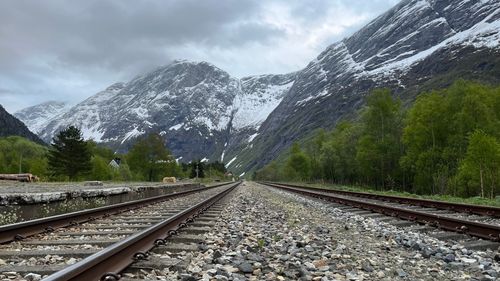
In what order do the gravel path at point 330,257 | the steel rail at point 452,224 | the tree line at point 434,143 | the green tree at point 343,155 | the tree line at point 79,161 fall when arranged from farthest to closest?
1. the tree line at point 79,161
2. the green tree at point 343,155
3. the tree line at point 434,143
4. the steel rail at point 452,224
5. the gravel path at point 330,257

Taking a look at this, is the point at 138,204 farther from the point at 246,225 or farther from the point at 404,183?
the point at 404,183

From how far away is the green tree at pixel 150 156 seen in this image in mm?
87250

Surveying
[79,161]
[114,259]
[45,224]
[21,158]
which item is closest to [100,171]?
[79,161]

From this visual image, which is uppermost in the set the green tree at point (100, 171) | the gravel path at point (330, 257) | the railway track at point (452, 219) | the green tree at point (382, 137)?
the green tree at point (382, 137)

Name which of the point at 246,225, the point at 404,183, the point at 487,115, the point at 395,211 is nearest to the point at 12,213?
the point at 246,225

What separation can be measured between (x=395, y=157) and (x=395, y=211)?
48571 mm

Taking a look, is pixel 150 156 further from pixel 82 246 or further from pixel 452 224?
pixel 82 246

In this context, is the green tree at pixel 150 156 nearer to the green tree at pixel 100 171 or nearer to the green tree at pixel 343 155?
the green tree at pixel 100 171

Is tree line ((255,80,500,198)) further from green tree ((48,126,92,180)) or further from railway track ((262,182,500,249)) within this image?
green tree ((48,126,92,180))

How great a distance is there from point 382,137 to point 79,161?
50.9 metres

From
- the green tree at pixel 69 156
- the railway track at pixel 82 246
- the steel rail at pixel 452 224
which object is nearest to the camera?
the railway track at pixel 82 246

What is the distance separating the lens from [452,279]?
5812mm

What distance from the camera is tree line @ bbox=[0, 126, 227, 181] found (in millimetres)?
75812

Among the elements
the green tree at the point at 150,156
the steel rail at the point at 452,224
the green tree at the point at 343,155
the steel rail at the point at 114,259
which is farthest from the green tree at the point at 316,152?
the steel rail at the point at 114,259
